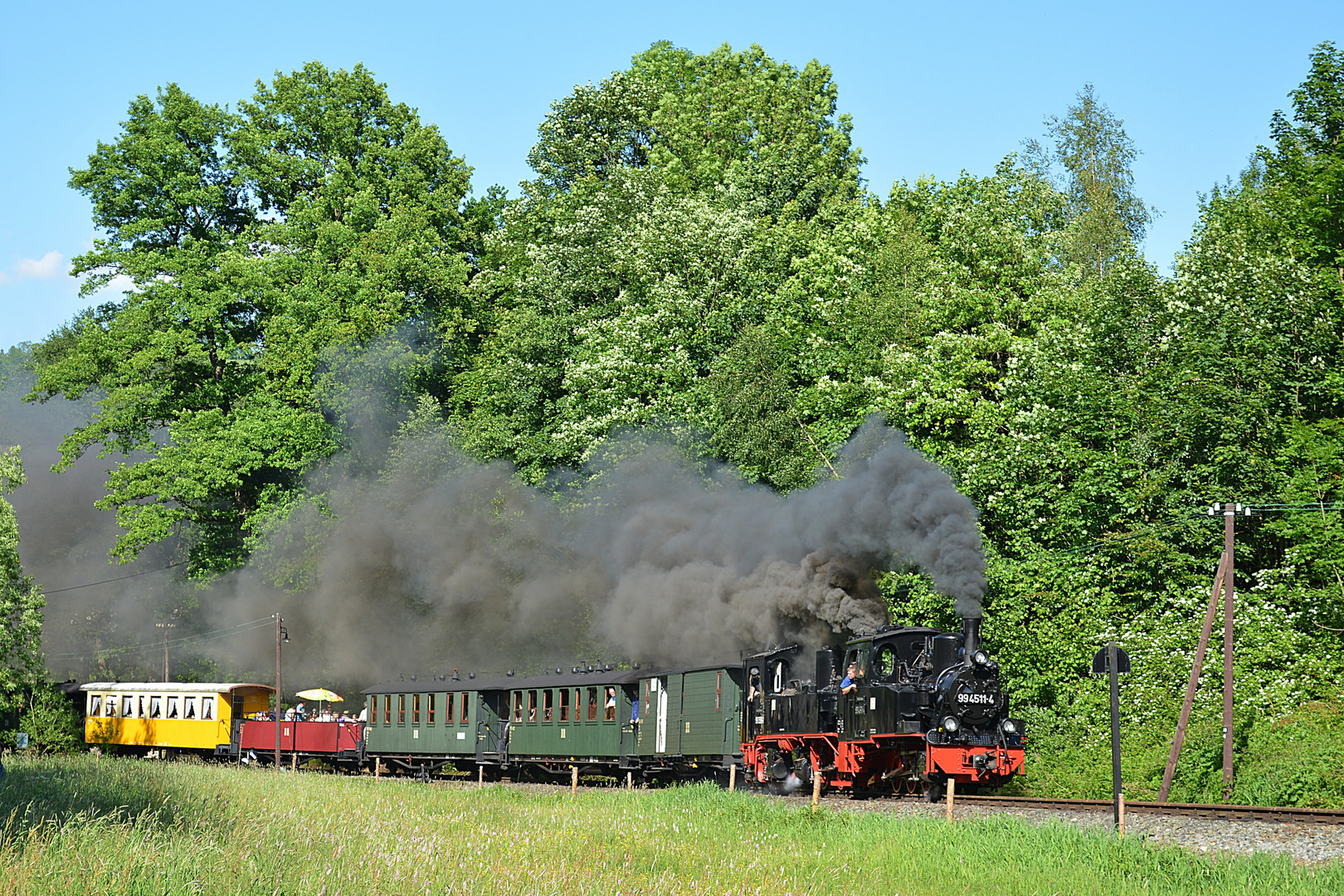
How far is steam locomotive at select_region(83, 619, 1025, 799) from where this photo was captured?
20078mm

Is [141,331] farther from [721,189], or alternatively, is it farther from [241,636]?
[721,189]

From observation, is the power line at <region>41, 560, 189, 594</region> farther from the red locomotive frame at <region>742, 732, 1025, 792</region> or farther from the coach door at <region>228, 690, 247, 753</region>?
the red locomotive frame at <region>742, 732, 1025, 792</region>

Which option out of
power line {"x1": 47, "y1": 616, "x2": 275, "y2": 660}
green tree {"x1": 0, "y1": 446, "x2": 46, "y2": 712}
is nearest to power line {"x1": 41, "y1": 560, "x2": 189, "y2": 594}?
power line {"x1": 47, "y1": 616, "x2": 275, "y2": 660}

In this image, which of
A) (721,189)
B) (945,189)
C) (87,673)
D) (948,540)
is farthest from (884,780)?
(87,673)

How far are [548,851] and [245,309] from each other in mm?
41189

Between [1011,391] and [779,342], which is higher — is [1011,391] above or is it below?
below

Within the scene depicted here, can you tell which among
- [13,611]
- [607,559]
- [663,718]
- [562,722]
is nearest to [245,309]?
[13,611]

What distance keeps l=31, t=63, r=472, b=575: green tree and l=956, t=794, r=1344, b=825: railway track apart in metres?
33.6

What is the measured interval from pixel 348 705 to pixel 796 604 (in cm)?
3102

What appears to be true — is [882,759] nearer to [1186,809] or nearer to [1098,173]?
[1186,809]

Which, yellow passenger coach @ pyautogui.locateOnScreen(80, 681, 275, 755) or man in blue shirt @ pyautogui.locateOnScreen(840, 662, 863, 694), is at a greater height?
man in blue shirt @ pyautogui.locateOnScreen(840, 662, 863, 694)

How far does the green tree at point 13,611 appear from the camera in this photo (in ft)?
110

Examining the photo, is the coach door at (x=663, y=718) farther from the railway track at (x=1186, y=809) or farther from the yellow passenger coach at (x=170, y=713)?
the yellow passenger coach at (x=170, y=713)

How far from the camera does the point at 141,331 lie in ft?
154
